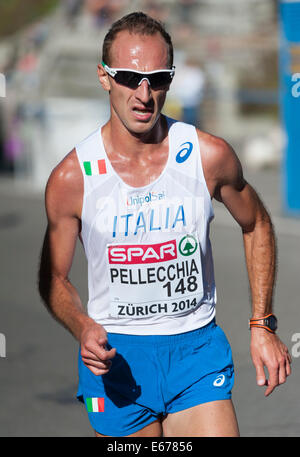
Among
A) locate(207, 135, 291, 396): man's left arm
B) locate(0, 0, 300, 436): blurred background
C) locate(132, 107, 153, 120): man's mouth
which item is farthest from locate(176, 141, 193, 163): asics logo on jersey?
locate(0, 0, 300, 436): blurred background

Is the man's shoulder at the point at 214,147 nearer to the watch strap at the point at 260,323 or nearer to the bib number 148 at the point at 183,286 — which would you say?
the bib number 148 at the point at 183,286

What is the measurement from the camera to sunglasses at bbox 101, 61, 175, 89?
317 centimetres

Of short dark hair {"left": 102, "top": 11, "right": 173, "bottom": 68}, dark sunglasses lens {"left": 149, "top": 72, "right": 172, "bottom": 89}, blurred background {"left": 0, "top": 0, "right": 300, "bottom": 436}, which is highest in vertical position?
short dark hair {"left": 102, "top": 11, "right": 173, "bottom": 68}

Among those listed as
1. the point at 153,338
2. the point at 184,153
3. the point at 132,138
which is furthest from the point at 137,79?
the point at 153,338

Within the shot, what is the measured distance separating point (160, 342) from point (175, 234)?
41 cm

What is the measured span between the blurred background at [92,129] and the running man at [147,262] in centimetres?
A: 200

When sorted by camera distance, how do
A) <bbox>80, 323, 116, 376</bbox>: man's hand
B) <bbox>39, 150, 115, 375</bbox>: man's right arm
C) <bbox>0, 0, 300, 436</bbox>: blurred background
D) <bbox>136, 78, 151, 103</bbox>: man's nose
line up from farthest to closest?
<bbox>0, 0, 300, 436</bbox>: blurred background, <bbox>39, 150, 115, 375</bbox>: man's right arm, <bbox>136, 78, 151, 103</bbox>: man's nose, <bbox>80, 323, 116, 376</bbox>: man's hand

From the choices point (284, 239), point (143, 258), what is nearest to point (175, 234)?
point (143, 258)

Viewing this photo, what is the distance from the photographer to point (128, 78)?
3.19 meters

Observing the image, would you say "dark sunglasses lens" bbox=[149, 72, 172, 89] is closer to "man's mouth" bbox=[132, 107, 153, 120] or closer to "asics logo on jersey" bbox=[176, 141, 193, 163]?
"man's mouth" bbox=[132, 107, 153, 120]

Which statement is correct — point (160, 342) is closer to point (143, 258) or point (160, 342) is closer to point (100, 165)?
point (143, 258)

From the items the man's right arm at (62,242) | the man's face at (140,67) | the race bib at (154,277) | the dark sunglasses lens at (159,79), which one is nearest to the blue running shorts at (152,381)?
the race bib at (154,277)

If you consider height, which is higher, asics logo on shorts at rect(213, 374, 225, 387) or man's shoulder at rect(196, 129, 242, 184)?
man's shoulder at rect(196, 129, 242, 184)

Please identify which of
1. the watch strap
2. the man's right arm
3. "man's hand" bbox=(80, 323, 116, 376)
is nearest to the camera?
"man's hand" bbox=(80, 323, 116, 376)
